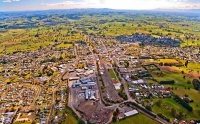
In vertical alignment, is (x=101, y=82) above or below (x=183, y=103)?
above

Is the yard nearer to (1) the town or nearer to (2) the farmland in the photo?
(2) the farmland

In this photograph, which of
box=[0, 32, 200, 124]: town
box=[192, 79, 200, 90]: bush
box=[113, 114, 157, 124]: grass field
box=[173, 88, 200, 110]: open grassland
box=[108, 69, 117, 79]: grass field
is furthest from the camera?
box=[108, 69, 117, 79]: grass field

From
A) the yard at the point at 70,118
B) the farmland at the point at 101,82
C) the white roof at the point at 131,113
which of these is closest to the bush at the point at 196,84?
the farmland at the point at 101,82

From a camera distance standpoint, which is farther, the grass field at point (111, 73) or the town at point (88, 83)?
the grass field at point (111, 73)

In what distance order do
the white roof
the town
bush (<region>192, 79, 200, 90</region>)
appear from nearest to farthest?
the white roof
the town
bush (<region>192, 79, 200, 90</region>)

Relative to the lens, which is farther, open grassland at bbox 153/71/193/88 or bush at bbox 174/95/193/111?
open grassland at bbox 153/71/193/88

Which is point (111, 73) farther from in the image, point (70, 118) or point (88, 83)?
point (70, 118)

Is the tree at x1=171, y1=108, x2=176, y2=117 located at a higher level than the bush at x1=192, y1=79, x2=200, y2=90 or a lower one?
lower

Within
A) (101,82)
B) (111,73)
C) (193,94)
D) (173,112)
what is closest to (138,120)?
(173,112)

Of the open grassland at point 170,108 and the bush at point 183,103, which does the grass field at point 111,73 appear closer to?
the open grassland at point 170,108

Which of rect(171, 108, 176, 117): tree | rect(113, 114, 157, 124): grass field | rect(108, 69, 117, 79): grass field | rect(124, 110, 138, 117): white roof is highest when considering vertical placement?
rect(108, 69, 117, 79): grass field

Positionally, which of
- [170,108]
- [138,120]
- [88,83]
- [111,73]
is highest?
[111,73]

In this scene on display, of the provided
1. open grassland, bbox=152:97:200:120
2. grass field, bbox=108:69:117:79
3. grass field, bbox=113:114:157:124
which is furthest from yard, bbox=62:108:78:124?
grass field, bbox=108:69:117:79
